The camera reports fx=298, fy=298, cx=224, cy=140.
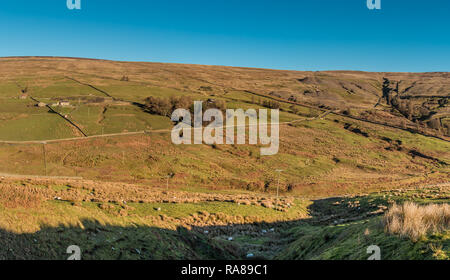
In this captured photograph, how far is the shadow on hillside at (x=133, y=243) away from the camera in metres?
10.9

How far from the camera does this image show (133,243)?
46.4 feet

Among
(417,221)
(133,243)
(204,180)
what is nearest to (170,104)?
(204,180)

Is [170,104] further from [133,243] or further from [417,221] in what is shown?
[417,221]

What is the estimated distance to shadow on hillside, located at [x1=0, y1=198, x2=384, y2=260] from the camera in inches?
428

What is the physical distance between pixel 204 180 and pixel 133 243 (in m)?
45.3

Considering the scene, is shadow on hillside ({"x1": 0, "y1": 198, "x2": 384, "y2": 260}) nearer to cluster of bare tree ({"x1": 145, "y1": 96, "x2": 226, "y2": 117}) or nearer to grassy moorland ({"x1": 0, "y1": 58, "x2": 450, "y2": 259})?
grassy moorland ({"x1": 0, "y1": 58, "x2": 450, "y2": 259})

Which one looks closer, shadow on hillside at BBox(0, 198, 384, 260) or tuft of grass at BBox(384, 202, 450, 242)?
tuft of grass at BBox(384, 202, 450, 242)

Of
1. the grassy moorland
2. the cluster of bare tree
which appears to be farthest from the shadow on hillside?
the cluster of bare tree

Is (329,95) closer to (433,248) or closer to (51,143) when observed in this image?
(51,143)

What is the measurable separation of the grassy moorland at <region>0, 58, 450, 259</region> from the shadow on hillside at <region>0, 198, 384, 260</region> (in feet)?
0.21

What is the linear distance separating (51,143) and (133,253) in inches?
2493

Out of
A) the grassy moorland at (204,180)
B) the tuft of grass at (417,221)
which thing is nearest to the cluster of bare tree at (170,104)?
the grassy moorland at (204,180)
